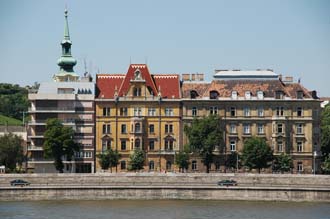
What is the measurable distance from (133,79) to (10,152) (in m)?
18.1

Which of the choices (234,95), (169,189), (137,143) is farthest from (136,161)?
(169,189)

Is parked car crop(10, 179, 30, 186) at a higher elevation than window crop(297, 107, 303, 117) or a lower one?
lower

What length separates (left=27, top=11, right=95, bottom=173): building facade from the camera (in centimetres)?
14600

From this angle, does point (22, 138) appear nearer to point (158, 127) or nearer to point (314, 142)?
point (158, 127)

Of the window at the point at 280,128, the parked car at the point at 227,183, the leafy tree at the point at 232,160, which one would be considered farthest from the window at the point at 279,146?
the parked car at the point at 227,183

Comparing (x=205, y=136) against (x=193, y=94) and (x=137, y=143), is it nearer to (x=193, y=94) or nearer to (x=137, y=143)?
(x=193, y=94)

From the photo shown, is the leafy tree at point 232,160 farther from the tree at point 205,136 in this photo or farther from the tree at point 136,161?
the tree at point 136,161

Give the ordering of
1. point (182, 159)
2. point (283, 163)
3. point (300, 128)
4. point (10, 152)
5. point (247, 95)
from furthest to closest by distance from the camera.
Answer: point (10, 152), point (247, 95), point (300, 128), point (182, 159), point (283, 163)

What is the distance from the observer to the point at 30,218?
3824 inches

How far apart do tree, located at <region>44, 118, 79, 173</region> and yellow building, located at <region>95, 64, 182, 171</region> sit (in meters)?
5.38

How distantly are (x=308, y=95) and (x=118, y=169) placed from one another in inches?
989

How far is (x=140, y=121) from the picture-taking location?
146m

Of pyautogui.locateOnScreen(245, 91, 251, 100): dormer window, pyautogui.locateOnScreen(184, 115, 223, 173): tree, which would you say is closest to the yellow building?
pyautogui.locateOnScreen(184, 115, 223, 173): tree

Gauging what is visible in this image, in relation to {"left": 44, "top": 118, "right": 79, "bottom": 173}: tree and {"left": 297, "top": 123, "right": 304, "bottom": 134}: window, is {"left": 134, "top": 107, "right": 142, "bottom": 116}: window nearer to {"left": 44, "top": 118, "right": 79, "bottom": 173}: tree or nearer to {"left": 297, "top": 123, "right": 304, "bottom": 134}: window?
{"left": 44, "top": 118, "right": 79, "bottom": 173}: tree
